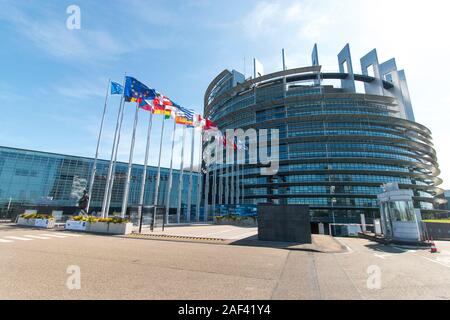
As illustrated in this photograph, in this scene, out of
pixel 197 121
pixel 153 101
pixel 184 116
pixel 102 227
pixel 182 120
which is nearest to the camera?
pixel 102 227

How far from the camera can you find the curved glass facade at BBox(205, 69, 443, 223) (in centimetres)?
5775

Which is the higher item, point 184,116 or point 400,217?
point 184,116

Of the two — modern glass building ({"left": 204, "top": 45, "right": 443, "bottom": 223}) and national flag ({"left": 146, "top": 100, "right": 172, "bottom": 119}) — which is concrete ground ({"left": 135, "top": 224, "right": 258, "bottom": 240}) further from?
modern glass building ({"left": 204, "top": 45, "right": 443, "bottom": 223})

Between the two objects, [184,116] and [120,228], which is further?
[184,116]

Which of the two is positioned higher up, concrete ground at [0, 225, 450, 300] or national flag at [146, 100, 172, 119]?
national flag at [146, 100, 172, 119]

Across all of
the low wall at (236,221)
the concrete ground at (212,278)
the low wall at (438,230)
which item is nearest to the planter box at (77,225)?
the concrete ground at (212,278)

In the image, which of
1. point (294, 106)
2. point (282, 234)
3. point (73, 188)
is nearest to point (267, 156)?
point (294, 106)

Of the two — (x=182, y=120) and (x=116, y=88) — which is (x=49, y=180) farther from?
(x=182, y=120)

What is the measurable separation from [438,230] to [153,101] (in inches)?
1778

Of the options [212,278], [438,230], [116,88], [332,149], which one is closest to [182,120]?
[116,88]

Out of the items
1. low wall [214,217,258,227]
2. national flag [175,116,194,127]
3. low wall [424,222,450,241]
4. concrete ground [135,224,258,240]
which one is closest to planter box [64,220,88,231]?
concrete ground [135,224,258,240]

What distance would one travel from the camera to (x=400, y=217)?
17141 millimetres
